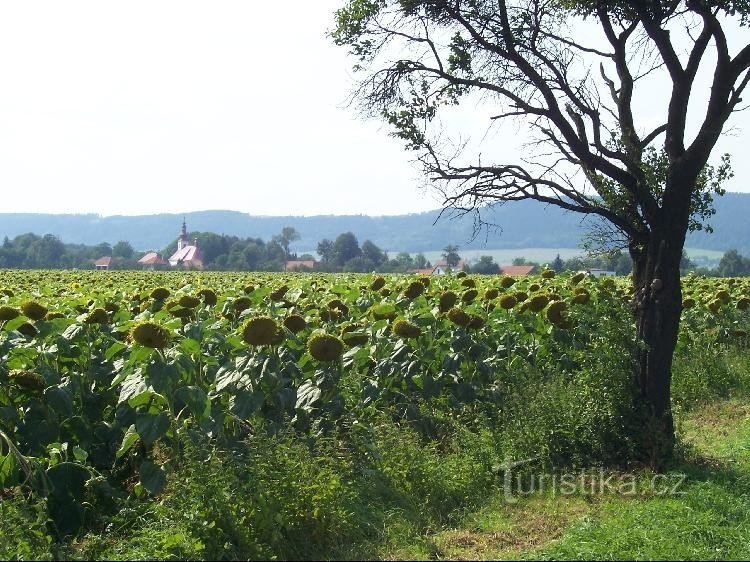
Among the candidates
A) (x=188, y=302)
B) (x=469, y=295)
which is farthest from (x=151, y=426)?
(x=469, y=295)

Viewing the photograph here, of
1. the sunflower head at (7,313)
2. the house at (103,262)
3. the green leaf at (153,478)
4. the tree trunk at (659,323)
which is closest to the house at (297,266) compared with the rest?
the house at (103,262)

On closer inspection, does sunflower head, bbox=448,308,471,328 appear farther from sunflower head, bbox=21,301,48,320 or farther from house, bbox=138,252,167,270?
house, bbox=138,252,167,270

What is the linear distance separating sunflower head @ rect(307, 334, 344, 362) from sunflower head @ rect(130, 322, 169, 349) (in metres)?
1.29

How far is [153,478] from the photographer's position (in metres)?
5.98

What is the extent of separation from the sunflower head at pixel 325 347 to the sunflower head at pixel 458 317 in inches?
71.9

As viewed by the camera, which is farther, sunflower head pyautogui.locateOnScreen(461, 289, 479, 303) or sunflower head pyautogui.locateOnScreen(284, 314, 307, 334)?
sunflower head pyautogui.locateOnScreen(461, 289, 479, 303)

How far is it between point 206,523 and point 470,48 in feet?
16.1

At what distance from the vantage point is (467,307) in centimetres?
934

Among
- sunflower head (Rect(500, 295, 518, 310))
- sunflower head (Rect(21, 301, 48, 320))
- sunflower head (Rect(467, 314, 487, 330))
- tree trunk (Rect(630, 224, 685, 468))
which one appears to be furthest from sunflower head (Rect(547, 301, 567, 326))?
sunflower head (Rect(21, 301, 48, 320))

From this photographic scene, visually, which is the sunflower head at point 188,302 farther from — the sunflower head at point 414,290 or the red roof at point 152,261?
the red roof at point 152,261

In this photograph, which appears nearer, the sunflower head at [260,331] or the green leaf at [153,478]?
the green leaf at [153,478]

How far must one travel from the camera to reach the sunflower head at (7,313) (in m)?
7.07

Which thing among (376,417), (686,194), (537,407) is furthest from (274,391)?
(686,194)

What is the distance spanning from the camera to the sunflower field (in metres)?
6.11
